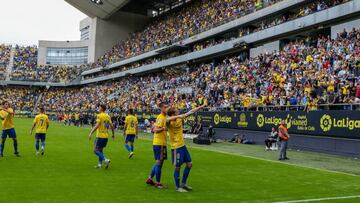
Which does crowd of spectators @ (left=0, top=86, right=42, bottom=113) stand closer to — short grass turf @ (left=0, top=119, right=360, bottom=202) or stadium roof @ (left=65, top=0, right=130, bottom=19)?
stadium roof @ (left=65, top=0, right=130, bottom=19)

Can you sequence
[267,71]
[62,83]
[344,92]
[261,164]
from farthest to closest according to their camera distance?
[62,83]
[267,71]
[344,92]
[261,164]

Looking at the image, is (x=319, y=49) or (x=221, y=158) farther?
(x=319, y=49)

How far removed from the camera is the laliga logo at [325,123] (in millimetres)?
20281

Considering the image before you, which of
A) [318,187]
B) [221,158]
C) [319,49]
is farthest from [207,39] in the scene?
[318,187]

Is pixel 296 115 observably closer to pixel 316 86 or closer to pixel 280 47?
pixel 316 86

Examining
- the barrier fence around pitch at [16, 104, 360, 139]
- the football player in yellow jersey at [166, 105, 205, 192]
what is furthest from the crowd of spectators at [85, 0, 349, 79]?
the football player in yellow jersey at [166, 105, 205, 192]

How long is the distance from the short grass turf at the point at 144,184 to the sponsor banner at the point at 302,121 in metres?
5.62

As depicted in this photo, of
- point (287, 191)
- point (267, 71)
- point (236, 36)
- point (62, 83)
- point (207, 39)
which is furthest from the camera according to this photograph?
point (62, 83)

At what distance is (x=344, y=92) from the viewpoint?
20109mm

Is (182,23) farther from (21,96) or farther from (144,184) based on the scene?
(144,184)

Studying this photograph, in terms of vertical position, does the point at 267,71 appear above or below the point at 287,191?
Result: above

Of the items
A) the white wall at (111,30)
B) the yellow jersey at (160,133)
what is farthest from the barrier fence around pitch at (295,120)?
the white wall at (111,30)

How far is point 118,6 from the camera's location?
73188 millimetres

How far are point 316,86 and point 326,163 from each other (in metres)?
7.14
